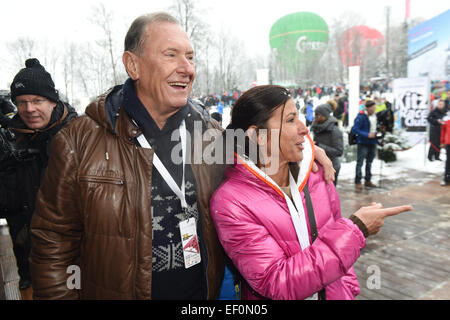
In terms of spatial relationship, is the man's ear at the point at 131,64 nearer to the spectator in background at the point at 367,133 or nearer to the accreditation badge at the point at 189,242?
the accreditation badge at the point at 189,242

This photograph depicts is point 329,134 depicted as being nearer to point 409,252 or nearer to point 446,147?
point 409,252

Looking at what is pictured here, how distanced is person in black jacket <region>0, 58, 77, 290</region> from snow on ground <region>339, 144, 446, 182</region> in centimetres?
782

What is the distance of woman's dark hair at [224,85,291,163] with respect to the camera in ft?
5.51

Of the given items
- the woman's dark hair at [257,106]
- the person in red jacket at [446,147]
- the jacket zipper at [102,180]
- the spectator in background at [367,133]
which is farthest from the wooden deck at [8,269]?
the person in red jacket at [446,147]

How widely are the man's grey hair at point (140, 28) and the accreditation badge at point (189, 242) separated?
921mm

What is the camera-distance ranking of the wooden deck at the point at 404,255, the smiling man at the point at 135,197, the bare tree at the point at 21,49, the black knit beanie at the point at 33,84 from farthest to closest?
1. the bare tree at the point at 21,49
2. the wooden deck at the point at 404,255
3. the black knit beanie at the point at 33,84
4. the smiling man at the point at 135,197

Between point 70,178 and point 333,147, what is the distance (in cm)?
549

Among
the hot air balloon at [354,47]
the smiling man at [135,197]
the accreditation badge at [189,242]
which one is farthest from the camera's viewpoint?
the hot air balloon at [354,47]

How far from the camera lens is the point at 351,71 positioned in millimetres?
14898

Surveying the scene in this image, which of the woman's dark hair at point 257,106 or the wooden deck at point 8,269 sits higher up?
the woman's dark hair at point 257,106

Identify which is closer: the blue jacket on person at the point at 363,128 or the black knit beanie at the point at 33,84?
the black knit beanie at the point at 33,84

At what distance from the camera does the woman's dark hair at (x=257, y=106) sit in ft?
5.51
